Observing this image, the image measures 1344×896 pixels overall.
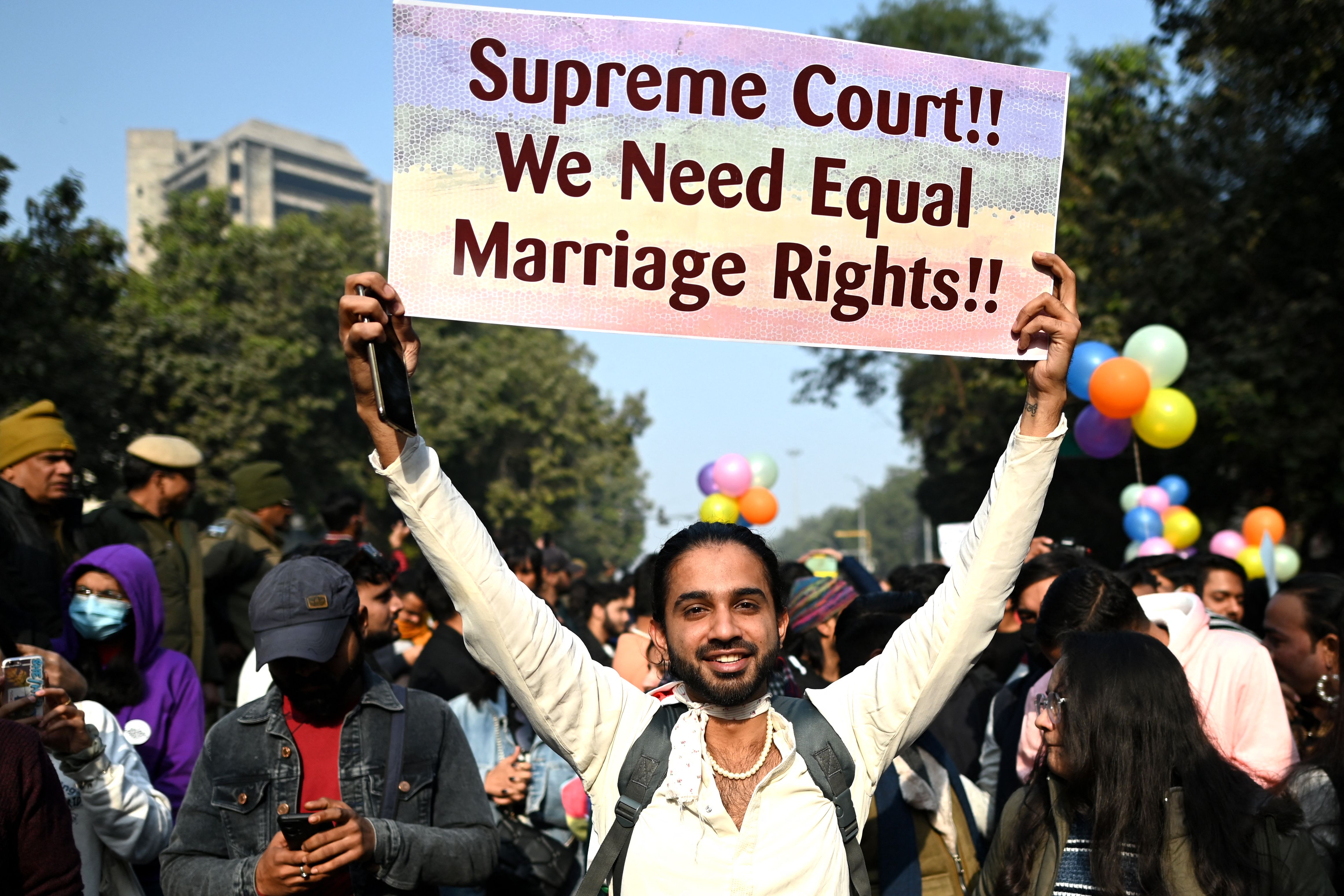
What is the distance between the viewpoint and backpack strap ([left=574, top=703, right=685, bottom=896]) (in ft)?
7.85

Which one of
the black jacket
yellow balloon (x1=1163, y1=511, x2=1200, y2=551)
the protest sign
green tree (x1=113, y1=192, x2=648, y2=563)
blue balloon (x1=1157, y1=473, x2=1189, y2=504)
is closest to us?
the protest sign

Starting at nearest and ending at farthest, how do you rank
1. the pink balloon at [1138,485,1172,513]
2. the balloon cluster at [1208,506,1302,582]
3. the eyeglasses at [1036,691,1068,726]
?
the eyeglasses at [1036,691,1068,726], the balloon cluster at [1208,506,1302,582], the pink balloon at [1138,485,1172,513]

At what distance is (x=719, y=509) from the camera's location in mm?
10359

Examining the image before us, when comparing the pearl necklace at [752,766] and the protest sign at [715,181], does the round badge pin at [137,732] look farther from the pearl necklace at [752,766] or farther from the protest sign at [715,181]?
the pearl necklace at [752,766]

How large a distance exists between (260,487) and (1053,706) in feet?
17.6

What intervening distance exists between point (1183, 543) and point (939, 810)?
27.5ft

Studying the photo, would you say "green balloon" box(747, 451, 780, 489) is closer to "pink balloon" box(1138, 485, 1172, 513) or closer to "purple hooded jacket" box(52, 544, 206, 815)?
"pink balloon" box(1138, 485, 1172, 513)

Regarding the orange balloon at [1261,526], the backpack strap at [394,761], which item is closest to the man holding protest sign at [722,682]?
the backpack strap at [394,761]

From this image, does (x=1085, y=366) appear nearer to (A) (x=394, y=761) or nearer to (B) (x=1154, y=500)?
(B) (x=1154, y=500)

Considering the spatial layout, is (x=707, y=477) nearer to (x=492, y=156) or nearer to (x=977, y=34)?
(x=492, y=156)

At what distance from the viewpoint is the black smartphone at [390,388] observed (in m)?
2.38

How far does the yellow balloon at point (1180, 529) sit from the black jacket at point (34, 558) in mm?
8778

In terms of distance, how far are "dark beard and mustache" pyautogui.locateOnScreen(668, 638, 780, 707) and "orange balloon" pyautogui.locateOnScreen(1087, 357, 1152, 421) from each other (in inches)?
285

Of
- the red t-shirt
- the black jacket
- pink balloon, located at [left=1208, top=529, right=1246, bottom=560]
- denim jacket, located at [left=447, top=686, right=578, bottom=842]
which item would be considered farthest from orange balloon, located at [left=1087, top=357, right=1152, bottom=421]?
the red t-shirt
